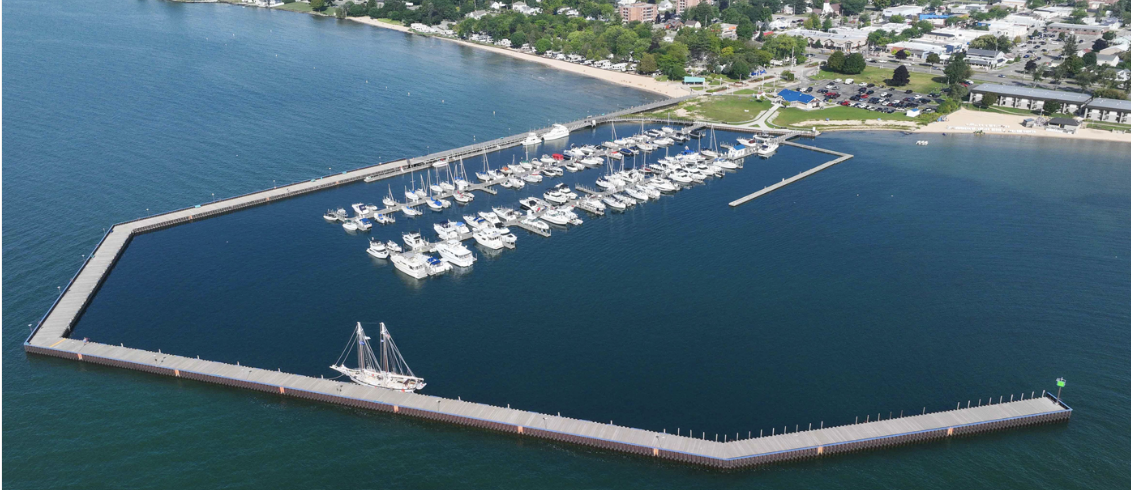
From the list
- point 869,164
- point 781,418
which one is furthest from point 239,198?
point 869,164

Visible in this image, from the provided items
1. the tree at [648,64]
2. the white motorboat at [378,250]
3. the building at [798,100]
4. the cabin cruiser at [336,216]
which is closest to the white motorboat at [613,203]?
the white motorboat at [378,250]

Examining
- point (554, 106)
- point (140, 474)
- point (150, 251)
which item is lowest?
point (140, 474)

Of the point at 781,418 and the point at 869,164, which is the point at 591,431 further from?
the point at 869,164

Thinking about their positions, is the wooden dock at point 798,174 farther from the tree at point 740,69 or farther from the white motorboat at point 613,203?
the tree at point 740,69

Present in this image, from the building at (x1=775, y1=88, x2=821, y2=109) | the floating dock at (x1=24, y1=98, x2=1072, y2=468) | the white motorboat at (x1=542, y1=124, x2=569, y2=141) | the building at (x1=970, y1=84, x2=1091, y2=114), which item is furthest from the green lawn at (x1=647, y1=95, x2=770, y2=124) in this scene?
the floating dock at (x1=24, y1=98, x2=1072, y2=468)

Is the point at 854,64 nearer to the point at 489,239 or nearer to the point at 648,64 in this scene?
the point at 648,64

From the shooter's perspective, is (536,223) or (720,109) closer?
(536,223)

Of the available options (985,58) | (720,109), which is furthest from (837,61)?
(720,109)
